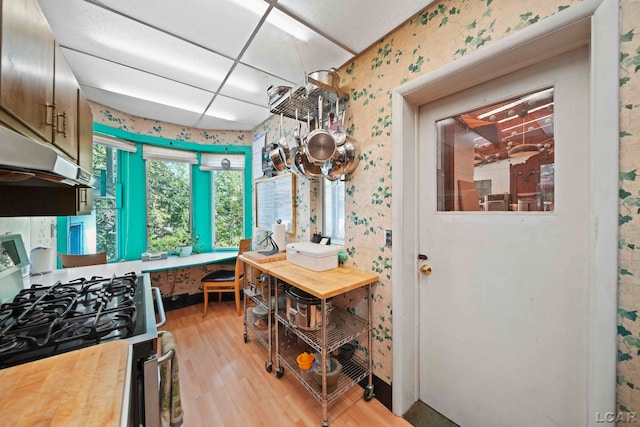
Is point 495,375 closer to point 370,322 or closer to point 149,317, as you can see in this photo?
point 370,322

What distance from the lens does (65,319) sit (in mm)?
1025

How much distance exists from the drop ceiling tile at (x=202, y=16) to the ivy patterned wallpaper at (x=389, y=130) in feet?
2.60

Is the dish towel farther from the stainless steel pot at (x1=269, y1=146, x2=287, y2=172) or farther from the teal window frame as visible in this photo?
the teal window frame

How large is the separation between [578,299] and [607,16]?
1087 millimetres

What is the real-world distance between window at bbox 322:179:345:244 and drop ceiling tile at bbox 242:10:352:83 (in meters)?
0.97

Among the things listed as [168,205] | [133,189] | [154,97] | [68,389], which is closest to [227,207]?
[168,205]

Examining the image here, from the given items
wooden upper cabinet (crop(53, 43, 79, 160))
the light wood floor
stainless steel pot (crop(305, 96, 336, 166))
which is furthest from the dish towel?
stainless steel pot (crop(305, 96, 336, 166))

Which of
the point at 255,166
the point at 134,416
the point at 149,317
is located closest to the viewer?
the point at 134,416

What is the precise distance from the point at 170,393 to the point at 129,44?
216 centimetres

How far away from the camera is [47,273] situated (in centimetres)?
183

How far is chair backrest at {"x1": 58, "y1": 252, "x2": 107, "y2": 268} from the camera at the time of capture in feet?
7.31

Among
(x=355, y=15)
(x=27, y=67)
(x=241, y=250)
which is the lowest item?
(x=241, y=250)

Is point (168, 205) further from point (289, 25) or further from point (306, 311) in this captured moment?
point (289, 25)

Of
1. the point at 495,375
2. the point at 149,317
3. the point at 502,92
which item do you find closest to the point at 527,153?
the point at 502,92
